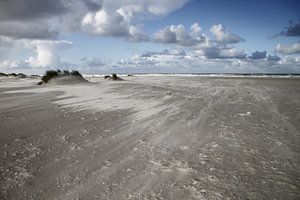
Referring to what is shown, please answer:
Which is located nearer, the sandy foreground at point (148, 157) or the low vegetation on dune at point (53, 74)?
the sandy foreground at point (148, 157)

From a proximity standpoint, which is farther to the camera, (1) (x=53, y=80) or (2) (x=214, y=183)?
(1) (x=53, y=80)

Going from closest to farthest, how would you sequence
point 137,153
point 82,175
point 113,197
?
point 113,197, point 82,175, point 137,153

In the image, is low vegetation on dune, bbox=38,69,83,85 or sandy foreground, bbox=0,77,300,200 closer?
sandy foreground, bbox=0,77,300,200

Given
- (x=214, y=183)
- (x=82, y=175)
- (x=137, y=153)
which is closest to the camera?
(x=214, y=183)

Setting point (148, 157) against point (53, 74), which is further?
point (53, 74)

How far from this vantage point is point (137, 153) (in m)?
4.93

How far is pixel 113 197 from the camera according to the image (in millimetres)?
3330

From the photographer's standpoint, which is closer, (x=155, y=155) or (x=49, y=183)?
(x=49, y=183)

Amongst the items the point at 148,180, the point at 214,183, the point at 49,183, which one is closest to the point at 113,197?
the point at 148,180

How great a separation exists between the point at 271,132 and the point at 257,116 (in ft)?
7.48

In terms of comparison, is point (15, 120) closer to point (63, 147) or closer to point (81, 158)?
point (63, 147)

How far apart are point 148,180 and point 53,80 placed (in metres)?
24.2

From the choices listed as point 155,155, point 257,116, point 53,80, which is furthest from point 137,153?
point 53,80

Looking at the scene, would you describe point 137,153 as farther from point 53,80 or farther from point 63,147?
point 53,80
